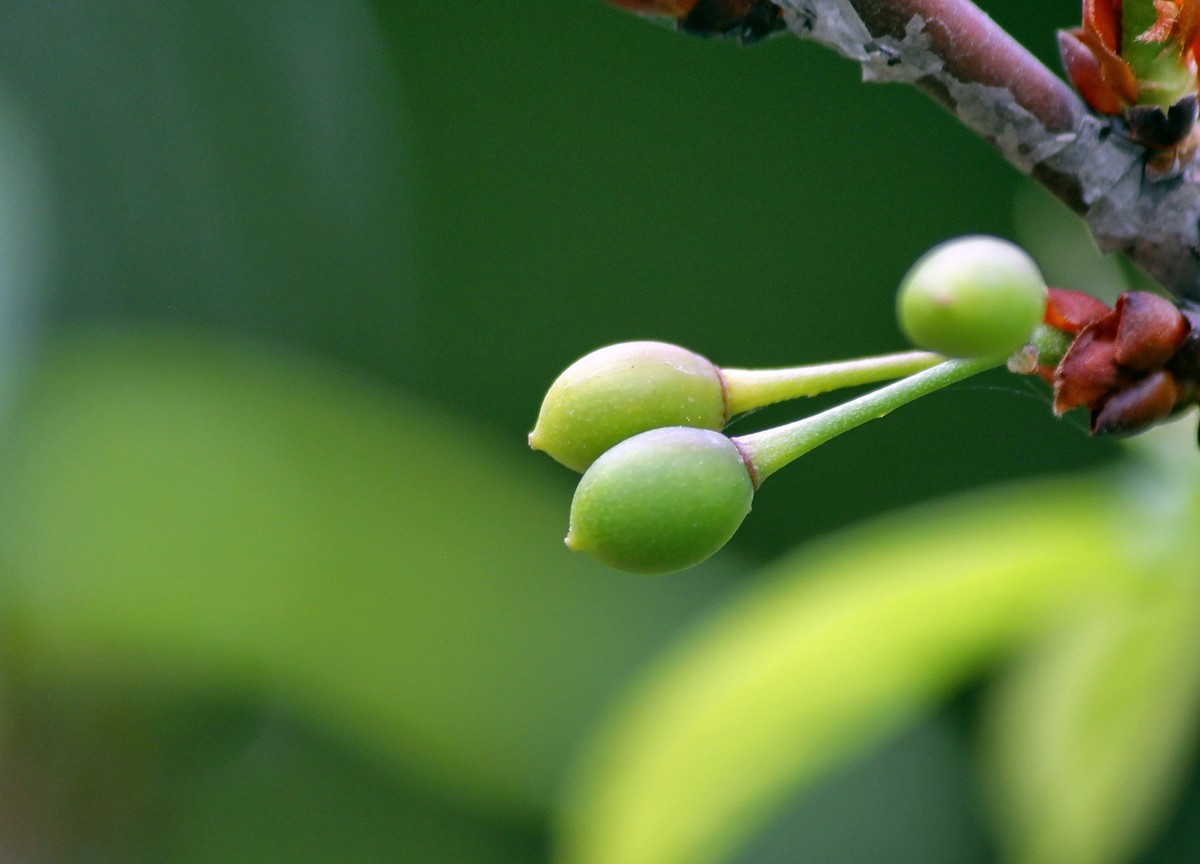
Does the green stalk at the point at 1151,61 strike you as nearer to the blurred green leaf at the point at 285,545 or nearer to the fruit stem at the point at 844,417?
the fruit stem at the point at 844,417

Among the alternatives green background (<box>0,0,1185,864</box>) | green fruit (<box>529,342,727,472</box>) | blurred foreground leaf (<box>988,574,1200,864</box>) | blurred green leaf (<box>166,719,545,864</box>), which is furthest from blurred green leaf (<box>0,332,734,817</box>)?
Result: green fruit (<box>529,342,727,472</box>)

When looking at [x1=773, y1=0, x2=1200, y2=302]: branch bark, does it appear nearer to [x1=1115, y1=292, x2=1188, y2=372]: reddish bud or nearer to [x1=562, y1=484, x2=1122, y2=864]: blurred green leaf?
[x1=1115, y1=292, x2=1188, y2=372]: reddish bud

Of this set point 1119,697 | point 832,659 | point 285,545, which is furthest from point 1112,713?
point 285,545

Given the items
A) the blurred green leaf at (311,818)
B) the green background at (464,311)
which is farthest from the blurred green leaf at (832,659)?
the blurred green leaf at (311,818)

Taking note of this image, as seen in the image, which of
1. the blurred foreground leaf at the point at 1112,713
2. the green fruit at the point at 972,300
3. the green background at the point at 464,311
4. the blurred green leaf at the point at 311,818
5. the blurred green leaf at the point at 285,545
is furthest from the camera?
the blurred green leaf at the point at 311,818

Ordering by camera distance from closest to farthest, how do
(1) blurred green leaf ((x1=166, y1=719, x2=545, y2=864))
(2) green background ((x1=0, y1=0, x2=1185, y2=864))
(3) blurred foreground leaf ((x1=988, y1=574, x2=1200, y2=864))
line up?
(3) blurred foreground leaf ((x1=988, y1=574, x2=1200, y2=864)), (2) green background ((x1=0, y1=0, x2=1185, y2=864)), (1) blurred green leaf ((x1=166, y1=719, x2=545, y2=864))

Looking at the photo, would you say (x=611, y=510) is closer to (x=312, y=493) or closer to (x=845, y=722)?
(x=845, y=722)
